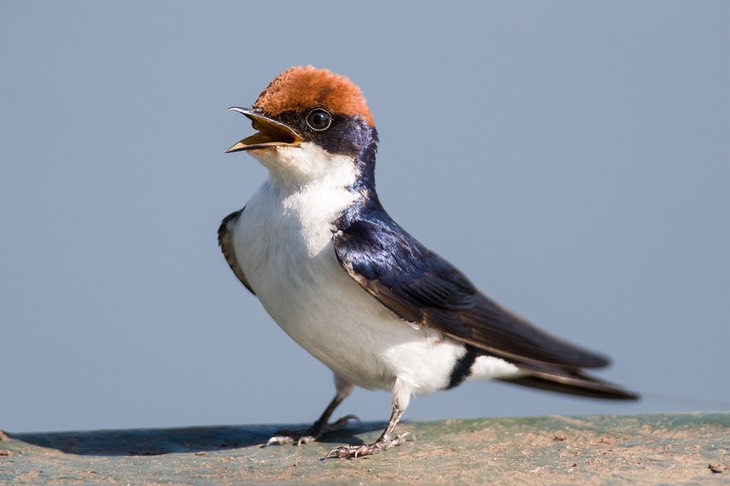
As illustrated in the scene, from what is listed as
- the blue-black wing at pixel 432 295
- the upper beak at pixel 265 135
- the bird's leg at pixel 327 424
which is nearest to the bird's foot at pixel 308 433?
the bird's leg at pixel 327 424

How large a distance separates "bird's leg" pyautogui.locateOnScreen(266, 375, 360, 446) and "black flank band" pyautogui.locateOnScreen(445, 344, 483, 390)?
0.32 metres

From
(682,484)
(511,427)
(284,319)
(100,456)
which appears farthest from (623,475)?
(100,456)

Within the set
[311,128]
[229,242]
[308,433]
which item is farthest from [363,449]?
[311,128]

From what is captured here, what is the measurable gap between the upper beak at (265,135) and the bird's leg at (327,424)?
744mm

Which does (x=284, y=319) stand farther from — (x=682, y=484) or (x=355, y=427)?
(x=682, y=484)

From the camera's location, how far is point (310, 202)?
9.41 ft

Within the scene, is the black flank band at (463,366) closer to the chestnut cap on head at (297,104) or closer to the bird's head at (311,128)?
the bird's head at (311,128)

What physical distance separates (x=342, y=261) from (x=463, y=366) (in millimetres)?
545

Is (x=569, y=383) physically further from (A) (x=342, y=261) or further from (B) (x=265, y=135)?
(B) (x=265, y=135)

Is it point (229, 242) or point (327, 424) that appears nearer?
point (229, 242)

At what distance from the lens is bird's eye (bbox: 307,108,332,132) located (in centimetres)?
283

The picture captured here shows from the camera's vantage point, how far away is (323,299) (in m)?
2.80

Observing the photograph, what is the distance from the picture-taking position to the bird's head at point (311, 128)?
9.19 ft

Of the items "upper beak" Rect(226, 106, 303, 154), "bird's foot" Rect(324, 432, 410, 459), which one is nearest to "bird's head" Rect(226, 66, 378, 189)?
→ "upper beak" Rect(226, 106, 303, 154)
